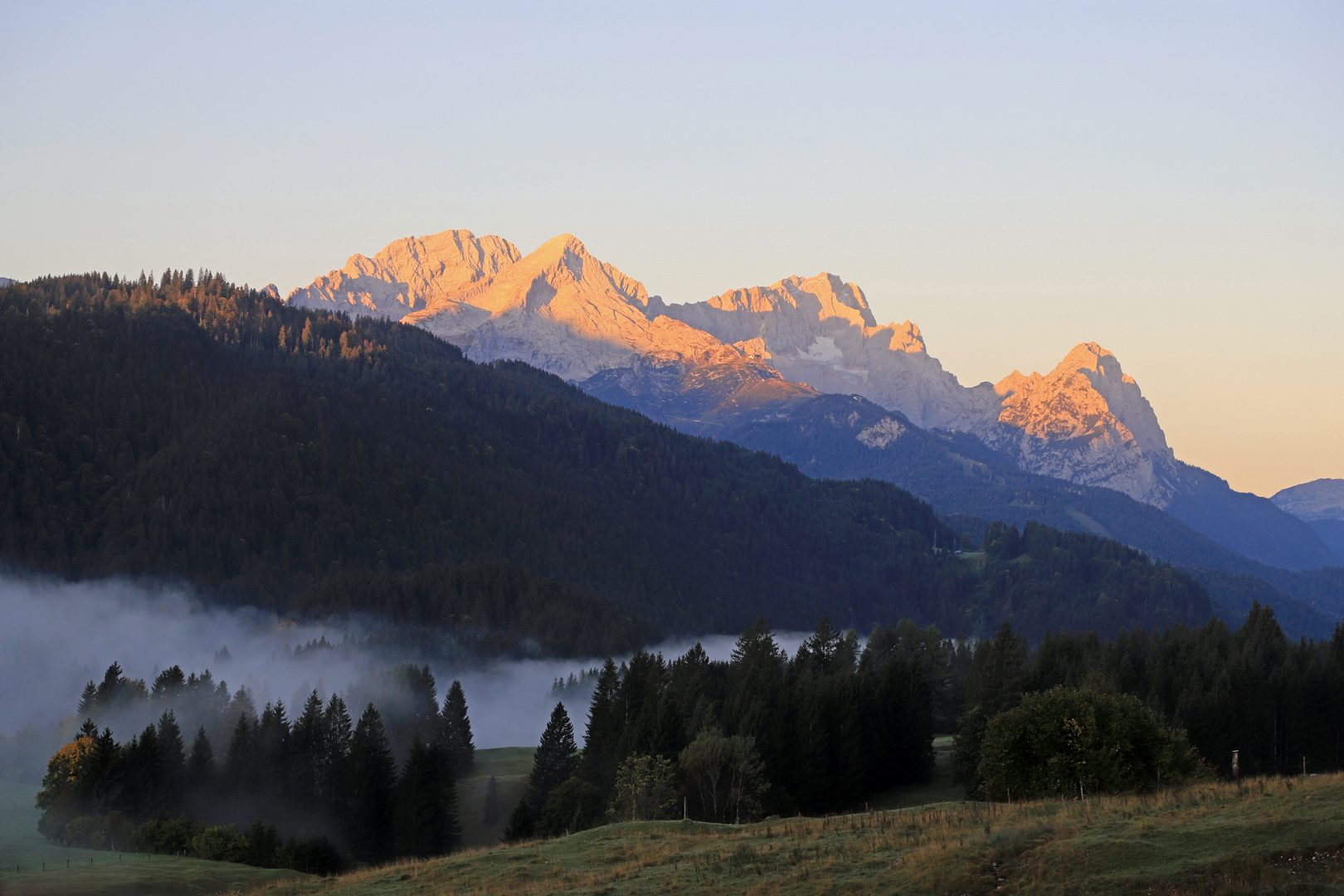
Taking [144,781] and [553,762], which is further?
[553,762]

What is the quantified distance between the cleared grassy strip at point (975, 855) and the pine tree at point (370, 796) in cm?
5390

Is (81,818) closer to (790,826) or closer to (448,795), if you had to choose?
(448,795)

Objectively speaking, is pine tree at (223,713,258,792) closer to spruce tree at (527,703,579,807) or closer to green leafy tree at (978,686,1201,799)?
spruce tree at (527,703,579,807)

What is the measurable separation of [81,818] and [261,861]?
2947 centimetres

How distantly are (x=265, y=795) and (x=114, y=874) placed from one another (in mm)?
64435

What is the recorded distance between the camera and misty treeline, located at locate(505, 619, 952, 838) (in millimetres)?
110875

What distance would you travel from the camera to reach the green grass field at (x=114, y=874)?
7638 centimetres

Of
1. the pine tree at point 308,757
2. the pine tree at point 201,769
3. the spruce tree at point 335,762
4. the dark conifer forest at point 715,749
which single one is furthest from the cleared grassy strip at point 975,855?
the pine tree at point 201,769

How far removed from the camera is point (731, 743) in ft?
366

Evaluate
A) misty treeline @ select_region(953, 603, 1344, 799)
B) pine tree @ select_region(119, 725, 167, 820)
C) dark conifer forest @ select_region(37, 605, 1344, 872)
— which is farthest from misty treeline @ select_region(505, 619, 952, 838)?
pine tree @ select_region(119, 725, 167, 820)

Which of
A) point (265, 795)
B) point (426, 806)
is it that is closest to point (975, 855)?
point (426, 806)

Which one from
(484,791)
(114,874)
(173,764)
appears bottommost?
(484,791)

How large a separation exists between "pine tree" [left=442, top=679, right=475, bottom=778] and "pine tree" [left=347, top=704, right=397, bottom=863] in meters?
39.9

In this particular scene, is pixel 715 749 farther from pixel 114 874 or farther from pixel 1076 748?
pixel 114 874
